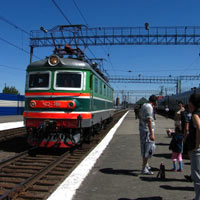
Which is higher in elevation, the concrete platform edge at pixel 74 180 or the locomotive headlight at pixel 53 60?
the locomotive headlight at pixel 53 60

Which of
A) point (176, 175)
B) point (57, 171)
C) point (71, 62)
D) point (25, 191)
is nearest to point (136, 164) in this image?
point (176, 175)

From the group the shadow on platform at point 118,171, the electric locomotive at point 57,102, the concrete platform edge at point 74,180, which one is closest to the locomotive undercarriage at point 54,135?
the electric locomotive at point 57,102

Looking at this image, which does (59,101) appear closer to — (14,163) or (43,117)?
(43,117)

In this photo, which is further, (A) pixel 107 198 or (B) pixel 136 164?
(B) pixel 136 164

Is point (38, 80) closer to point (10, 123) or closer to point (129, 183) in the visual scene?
point (129, 183)

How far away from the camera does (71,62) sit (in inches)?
322

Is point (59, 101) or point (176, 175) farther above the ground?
point (59, 101)

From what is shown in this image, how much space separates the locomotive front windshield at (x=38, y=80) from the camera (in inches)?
322

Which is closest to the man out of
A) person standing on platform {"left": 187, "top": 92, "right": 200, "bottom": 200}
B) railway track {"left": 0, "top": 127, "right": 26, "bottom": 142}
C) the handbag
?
the handbag

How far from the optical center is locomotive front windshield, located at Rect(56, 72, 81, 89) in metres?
8.05

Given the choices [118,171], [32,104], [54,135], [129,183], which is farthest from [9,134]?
[129,183]

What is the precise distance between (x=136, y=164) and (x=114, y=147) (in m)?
2.56

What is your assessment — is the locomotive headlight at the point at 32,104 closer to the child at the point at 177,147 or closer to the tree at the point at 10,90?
the child at the point at 177,147

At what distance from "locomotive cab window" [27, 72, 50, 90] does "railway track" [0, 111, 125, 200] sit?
2154mm
